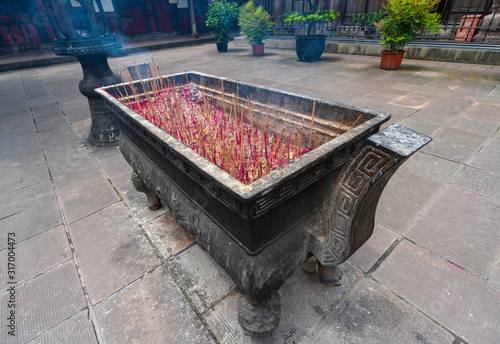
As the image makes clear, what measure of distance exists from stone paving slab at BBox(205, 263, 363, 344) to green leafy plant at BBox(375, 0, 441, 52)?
5476 mm

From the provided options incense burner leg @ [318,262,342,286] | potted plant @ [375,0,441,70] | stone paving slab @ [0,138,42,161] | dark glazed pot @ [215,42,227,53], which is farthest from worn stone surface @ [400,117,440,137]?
dark glazed pot @ [215,42,227,53]

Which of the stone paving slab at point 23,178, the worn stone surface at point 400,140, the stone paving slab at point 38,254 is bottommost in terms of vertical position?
the stone paving slab at point 23,178

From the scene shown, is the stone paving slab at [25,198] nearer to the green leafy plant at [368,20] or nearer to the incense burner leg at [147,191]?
the incense burner leg at [147,191]

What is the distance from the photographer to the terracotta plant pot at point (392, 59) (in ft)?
18.7

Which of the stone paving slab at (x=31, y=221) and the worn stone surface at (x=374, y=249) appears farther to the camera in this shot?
the stone paving slab at (x=31, y=221)

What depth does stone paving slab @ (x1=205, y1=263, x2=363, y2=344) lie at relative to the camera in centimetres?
132

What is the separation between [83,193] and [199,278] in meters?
1.71

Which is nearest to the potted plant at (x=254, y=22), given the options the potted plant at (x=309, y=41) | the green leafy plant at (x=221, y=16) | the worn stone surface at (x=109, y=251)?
the green leafy plant at (x=221, y=16)

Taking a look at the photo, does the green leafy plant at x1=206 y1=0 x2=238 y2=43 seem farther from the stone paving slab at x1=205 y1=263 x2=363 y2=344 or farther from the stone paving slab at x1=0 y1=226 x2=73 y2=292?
the stone paving slab at x1=205 y1=263 x2=363 y2=344

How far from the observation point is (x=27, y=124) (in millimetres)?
4348

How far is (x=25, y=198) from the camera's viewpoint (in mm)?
2531

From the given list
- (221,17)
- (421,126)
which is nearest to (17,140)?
(421,126)

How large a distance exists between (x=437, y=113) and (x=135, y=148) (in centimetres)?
394

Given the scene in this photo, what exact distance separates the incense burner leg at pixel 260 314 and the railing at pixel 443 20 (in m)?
7.52
